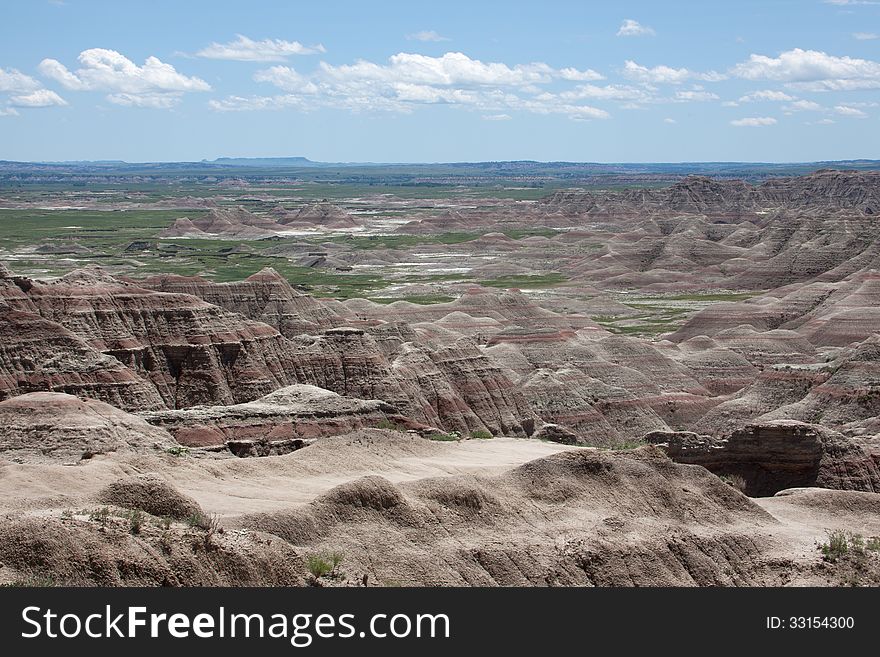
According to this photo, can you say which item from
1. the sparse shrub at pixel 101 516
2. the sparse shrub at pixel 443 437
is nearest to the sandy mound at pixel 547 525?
the sparse shrub at pixel 101 516

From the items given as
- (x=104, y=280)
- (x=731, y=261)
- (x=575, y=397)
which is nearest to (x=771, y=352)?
(x=575, y=397)

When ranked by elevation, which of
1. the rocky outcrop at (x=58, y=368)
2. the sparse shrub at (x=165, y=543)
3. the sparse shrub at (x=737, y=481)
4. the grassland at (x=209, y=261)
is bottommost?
the grassland at (x=209, y=261)

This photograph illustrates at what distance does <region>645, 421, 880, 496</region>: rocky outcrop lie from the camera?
129ft

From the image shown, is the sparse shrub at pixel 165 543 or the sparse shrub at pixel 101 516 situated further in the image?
the sparse shrub at pixel 101 516

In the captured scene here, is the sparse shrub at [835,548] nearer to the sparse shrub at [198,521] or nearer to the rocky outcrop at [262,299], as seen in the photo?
the sparse shrub at [198,521]

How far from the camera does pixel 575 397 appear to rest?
188 feet

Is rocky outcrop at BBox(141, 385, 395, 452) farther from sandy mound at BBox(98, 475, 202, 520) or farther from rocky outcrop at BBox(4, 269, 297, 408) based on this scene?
sandy mound at BBox(98, 475, 202, 520)

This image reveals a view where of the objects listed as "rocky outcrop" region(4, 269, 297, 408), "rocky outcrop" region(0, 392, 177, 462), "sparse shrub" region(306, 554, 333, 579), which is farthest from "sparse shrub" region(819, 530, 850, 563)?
"rocky outcrop" region(4, 269, 297, 408)

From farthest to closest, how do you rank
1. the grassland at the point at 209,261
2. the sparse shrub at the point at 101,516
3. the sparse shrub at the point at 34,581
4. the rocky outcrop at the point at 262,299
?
the grassland at the point at 209,261 < the rocky outcrop at the point at 262,299 < the sparse shrub at the point at 101,516 < the sparse shrub at the point at 34,581

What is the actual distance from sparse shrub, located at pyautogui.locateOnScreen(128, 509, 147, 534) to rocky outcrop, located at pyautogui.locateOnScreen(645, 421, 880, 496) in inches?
895

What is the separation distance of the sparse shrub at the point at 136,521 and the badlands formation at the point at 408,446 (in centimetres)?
20

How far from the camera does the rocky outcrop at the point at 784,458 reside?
39344 millimetres

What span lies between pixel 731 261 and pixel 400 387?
103495mm

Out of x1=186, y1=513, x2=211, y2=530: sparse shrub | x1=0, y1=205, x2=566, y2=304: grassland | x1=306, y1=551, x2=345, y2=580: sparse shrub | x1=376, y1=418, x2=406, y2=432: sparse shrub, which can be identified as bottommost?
x1=0, y1=205, x2=566, y2=304: grassland
